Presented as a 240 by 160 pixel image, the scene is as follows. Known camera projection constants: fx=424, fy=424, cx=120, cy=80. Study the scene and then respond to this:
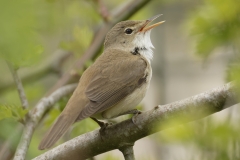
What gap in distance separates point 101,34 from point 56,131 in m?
1.71

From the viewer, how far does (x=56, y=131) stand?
3018mm

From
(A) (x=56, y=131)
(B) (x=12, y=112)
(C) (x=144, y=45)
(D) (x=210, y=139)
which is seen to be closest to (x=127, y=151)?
(A) (x=56, y=131)

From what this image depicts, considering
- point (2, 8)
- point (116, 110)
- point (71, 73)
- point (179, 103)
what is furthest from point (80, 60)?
point (2, 8)

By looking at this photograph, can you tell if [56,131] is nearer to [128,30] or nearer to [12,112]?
[12,112]

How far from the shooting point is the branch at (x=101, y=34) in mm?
4207

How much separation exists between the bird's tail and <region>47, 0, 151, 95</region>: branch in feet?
3.21

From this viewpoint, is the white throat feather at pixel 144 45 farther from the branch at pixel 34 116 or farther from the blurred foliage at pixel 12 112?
the blurred foliage at pixel 12 112

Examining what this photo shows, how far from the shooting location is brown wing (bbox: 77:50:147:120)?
3301 millimetres

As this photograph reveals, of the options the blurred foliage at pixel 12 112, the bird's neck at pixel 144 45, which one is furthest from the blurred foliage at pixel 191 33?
the bird's neck at pixel 144 45

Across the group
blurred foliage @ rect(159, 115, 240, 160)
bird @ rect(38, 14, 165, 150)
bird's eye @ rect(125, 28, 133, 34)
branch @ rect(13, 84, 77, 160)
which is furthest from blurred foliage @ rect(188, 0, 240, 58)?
bird's eye @ rect(125, 28, 133, 34)

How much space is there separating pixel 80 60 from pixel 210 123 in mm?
2925

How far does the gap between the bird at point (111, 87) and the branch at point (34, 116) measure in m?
0.12

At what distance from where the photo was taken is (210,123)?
140 centimetres

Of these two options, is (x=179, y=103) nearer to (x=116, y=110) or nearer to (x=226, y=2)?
(x=226, y=2)
